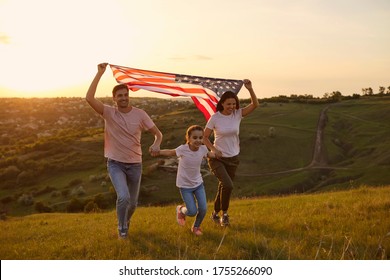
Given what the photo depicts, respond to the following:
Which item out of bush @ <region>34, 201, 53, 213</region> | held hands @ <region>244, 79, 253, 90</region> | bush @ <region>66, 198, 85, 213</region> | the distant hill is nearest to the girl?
held hands @ <region>244, 79, 253, 90</region>

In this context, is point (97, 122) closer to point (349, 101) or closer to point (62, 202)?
point (349, 101)

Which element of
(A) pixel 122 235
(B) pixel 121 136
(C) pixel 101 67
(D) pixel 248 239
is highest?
(C) pixel 101 67

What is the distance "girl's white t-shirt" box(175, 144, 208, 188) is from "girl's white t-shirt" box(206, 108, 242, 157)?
0.77 meters

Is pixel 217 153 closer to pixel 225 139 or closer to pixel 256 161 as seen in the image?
pixel 225 139

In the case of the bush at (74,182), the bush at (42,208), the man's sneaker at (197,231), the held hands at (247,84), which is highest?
the held hands at (247,84)

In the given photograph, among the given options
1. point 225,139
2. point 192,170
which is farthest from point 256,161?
point 192,170

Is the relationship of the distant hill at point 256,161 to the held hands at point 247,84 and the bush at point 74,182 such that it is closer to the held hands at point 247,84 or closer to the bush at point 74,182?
the bush at point 74,182

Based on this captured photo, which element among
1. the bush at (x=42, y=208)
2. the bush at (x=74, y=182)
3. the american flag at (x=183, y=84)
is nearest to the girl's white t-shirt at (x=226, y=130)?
the american flag at (x=183, y=84)

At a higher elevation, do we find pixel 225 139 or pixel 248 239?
pixel 225 139

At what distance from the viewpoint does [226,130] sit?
1030 cm

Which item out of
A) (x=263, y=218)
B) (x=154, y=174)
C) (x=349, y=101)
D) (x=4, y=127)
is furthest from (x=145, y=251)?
(x=4, y=127)

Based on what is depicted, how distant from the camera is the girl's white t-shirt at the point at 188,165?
9.68 metres

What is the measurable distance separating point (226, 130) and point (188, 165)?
1.34m

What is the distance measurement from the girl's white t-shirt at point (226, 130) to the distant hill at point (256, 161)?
47616 millimetres
